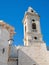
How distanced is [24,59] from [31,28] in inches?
507

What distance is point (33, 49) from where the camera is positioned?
1098 inches

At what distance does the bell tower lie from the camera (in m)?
37.0

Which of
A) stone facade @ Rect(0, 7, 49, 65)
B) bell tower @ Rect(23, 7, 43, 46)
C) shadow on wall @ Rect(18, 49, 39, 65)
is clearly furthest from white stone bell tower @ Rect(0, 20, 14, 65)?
bell tower @ Rect(23, 7, 43, 46)

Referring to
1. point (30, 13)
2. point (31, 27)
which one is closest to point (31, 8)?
point (30, 13)

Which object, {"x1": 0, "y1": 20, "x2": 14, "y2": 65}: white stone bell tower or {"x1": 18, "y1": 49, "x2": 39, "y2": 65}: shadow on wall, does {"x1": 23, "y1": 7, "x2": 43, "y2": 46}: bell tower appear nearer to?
{"x1": 18, "y1": 49, "x2": 39, "y2": 65}: shadow on wall

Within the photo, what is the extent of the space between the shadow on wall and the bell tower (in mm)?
8834

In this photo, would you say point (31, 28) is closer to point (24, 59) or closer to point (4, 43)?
point (24, 59)

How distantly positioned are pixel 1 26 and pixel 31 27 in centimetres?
1332

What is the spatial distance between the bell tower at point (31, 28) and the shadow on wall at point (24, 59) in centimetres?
883

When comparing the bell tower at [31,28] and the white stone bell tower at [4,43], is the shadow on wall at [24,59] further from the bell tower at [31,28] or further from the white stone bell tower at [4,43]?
the bell tower at [31,28]

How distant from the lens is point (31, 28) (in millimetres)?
38375

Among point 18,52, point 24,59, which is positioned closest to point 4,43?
point 18,52

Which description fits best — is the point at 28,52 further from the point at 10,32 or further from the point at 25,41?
the point at 25,41

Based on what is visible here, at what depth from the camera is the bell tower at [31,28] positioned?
3695 cm
